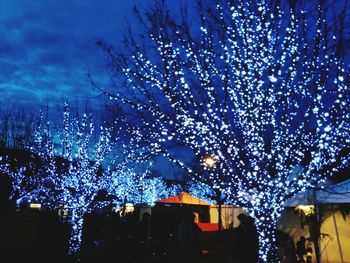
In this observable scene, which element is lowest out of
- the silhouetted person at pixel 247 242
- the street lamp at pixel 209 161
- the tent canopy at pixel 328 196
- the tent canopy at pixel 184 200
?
the silhouetted person at pixel 247 242

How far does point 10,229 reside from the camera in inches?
231

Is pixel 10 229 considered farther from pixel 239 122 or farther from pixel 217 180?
pixel 239 122

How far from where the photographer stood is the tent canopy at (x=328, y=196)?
27.0ft

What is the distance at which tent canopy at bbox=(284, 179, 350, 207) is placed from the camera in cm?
824

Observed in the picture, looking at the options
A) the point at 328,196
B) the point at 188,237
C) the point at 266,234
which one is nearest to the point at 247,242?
the point at 266,234

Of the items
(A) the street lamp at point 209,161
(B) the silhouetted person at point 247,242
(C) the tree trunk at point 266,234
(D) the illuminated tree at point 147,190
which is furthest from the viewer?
(D) the illuminated tree at point 147,190

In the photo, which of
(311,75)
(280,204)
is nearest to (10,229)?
(280,204)

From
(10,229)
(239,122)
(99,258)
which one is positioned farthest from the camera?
(99,258)

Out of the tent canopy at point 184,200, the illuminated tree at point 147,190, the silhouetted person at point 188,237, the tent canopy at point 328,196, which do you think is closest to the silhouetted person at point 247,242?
the silhouetted person at point 188,237

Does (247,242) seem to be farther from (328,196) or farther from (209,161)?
(328,196)

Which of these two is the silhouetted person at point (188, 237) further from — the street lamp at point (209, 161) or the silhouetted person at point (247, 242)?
Result: the silhouetted person at point (247, 242)

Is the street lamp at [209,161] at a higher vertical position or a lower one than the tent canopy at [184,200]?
higher

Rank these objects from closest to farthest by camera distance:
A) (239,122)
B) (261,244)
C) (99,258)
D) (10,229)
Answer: (10,229) < (261,244) < (239,122) < (99,258)

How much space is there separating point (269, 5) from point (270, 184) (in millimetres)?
3683
